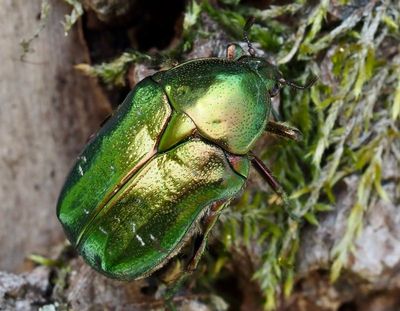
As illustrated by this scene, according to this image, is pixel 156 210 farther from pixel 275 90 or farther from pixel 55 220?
pixel 55 220

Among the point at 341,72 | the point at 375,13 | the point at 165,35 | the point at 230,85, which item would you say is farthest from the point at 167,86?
the point at 375,13

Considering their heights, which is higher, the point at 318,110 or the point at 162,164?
the point at 162,164

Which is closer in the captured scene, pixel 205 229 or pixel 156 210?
pixel 156 210

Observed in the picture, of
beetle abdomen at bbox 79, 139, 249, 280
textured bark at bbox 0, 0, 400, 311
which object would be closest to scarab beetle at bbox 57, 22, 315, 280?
beetle abdomen at bbox 79, 139, 249, 280

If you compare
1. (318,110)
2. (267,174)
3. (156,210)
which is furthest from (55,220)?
(318,110)

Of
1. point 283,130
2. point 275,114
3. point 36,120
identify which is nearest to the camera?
point 283,130

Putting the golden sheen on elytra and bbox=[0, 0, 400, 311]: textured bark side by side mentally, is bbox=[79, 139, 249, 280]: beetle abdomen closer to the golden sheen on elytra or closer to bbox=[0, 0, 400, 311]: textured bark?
the golden sheen on elytra

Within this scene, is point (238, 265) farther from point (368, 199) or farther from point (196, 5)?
point (196, 5)
